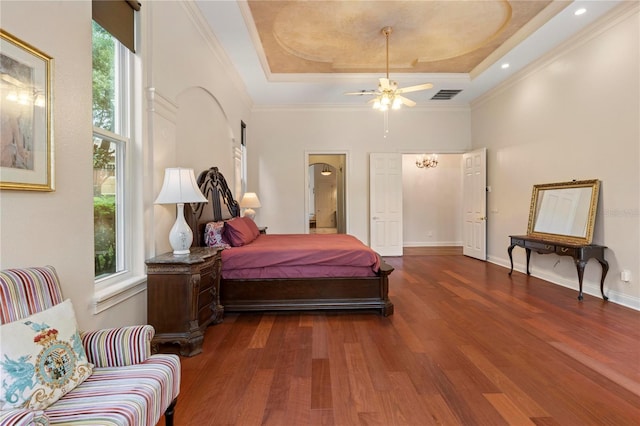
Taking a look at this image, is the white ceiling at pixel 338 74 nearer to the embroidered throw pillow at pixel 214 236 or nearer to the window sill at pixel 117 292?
the embroidered throw pillow at pixel 214 236

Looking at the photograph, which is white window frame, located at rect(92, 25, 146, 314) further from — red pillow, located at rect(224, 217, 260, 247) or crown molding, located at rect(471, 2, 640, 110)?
crown molding, located at rect(471, 2, 640, 110)

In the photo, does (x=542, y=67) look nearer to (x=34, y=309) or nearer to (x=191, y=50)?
(x=191, y=50)

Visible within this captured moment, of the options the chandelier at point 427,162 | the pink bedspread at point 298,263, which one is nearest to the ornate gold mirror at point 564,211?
the pink bedspread at point 298,263

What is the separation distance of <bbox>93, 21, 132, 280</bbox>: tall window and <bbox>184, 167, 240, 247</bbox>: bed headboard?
0.90 metres

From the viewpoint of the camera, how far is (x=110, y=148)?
7.84 feet

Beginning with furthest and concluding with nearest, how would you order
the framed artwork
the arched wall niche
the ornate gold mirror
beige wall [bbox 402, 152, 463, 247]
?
beige wall [bbox 402, 152, 463, 247] < the ornate gold mirror < the arched wall niche < the framed artwork

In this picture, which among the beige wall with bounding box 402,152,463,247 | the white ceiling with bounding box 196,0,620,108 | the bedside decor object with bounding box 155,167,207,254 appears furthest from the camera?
the beige wall with bounding box 402,152,463,247

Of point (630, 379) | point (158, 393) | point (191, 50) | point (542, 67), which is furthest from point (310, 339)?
point (542, 67)

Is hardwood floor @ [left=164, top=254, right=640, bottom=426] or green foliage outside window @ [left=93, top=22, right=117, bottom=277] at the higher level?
green foliage outside window @ [left=93, top=22, right=117, bottom=277]

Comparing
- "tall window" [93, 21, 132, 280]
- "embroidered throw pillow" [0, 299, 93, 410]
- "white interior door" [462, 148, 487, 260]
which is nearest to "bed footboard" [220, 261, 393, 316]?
"tall window" [93, 21, 132, 280]

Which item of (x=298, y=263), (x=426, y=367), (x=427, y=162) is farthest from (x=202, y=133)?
(x=427, y=162)

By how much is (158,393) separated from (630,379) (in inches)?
114

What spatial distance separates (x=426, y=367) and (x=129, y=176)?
2.64 metres

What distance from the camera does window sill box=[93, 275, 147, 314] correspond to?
208 centimetres
